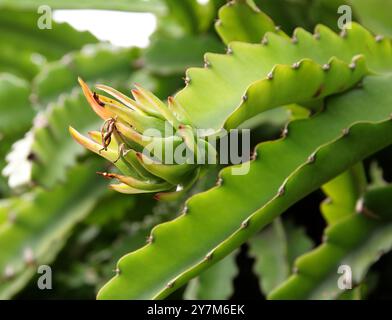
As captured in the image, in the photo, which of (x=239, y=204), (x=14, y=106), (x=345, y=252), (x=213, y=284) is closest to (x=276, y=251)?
(x=213, y=284)

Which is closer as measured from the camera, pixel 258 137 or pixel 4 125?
pixel 258 137

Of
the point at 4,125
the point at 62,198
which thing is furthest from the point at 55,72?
the point at 62,198

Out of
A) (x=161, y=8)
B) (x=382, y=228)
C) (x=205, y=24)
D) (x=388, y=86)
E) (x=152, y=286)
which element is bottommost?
(x=152, y=286)

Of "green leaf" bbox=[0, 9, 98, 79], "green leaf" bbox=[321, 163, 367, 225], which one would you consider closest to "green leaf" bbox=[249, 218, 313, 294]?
"green leaf" bbox=[321, 163, 367, 225]

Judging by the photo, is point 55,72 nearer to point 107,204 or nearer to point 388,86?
point 107,204

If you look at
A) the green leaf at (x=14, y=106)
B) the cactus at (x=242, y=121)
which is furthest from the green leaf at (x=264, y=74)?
the green leaf at (x=14, y=106)

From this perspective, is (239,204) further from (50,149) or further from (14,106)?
(14,106)
